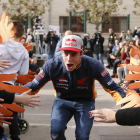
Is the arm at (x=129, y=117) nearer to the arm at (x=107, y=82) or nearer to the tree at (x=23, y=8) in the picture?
the arm at (x=107, y=82)

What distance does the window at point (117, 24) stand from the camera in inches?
997

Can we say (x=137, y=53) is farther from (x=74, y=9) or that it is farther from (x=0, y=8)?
(x=0, y=8)

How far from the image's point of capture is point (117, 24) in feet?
84.0

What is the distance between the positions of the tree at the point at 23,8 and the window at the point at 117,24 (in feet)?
18.9

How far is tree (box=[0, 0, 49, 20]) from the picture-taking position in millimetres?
22734

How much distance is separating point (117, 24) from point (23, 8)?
8.44 metres

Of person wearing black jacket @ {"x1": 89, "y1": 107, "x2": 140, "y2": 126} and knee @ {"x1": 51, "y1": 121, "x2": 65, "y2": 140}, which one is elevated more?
person wearing black jacket @ {"x1": 89, "y1": 107, "x2": 140, "y2": 126}

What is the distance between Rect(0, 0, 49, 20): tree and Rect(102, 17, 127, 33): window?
5765mm

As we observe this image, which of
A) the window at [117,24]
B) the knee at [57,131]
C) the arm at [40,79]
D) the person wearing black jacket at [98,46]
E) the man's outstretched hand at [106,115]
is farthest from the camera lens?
the window at [117,24]

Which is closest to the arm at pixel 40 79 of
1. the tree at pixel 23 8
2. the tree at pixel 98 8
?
the tree at pixel 23 8

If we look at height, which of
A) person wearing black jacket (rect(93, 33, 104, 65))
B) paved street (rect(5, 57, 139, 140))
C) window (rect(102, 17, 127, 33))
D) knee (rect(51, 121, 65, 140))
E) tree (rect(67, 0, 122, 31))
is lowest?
paved street (rect(5, 57, 139, 140))

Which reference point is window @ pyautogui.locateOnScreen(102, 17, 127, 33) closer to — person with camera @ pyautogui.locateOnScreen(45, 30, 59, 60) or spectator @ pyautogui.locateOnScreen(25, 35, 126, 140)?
person with camera @ pyautogui.locateOnScreen(45, 30, 59, 60)

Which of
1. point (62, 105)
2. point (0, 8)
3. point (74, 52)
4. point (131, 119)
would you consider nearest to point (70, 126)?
point (62, 105)

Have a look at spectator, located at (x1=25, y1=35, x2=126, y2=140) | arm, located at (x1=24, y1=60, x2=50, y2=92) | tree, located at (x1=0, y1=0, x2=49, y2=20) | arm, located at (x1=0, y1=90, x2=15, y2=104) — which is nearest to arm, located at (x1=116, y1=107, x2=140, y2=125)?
spectator, located at (x1=25, y1=35, x2=126, y2=140)
